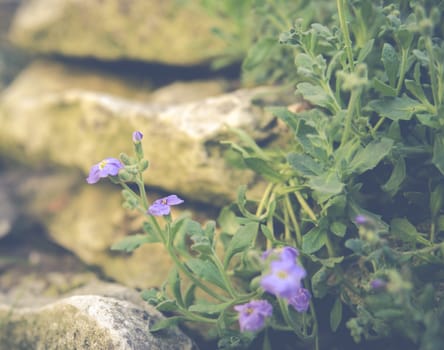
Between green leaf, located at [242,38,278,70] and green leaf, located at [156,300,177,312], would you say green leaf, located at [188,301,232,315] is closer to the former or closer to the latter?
green leaf, located at [156,300,177,312]

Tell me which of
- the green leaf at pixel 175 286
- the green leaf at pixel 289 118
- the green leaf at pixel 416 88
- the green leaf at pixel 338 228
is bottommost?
the green leaf at pixel 175 286

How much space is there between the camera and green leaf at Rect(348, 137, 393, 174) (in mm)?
2211

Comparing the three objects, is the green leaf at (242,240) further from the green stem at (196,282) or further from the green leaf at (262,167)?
the green leaf at (262,167)

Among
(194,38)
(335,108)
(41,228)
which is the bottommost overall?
(41,228)

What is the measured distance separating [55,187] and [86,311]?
1.84 meters

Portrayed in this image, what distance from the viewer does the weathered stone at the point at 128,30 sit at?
4117 mm

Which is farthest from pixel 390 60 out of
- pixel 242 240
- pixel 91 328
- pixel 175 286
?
pixel 91 328

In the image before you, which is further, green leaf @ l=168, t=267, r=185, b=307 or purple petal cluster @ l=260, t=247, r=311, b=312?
green leaf @ l=168, t=267, r=185, b=307

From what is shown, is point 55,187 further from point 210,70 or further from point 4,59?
point 4,59

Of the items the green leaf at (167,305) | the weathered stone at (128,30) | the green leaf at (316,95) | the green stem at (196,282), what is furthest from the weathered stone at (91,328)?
the weathered stone at (128,30)

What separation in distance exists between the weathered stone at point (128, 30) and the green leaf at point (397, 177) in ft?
6.39

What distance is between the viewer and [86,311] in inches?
95.7

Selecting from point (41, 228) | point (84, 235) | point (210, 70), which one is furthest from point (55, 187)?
point (210, 70)

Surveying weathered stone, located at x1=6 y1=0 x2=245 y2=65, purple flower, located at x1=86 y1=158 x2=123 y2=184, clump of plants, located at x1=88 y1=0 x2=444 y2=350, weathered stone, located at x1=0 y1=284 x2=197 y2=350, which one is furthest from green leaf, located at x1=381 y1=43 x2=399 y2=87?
weathered stone, located at x1=6 y1=0 x2=245 y2=65
